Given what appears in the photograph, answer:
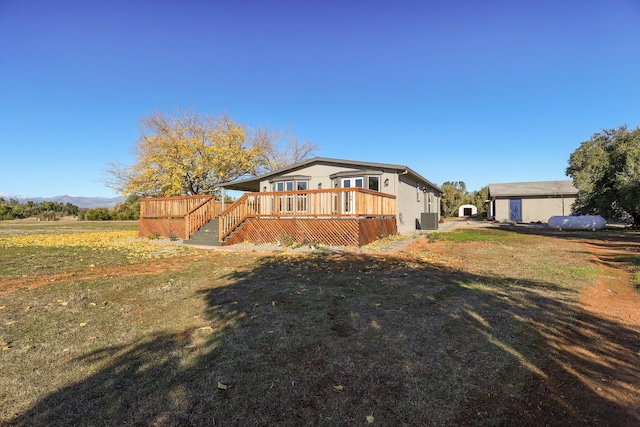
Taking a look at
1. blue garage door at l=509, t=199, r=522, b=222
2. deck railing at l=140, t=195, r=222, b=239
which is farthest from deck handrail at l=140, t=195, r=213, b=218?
→ blue garage door at l=509, t=199, r=522, b=222

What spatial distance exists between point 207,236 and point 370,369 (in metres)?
12.0

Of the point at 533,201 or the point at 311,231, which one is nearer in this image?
the point at 311,231

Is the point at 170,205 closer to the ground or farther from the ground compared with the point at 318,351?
farther from the ground

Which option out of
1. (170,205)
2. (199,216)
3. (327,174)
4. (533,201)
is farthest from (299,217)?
(533,201)

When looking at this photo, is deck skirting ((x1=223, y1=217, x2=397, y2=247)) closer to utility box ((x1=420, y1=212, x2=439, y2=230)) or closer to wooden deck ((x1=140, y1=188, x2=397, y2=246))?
wooden deck ((x1=140, y1=188, x2=397, y2=246))

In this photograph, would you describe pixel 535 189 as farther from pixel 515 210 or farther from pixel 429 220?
pixel 429 220

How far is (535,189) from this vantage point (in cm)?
3091

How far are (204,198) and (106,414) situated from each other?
13634mm

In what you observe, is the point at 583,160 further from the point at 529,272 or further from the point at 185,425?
the point at 185,425

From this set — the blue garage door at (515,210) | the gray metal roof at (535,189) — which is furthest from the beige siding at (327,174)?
the blue garage door at (515,210)

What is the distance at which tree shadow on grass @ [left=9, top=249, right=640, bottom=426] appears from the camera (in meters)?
2.06

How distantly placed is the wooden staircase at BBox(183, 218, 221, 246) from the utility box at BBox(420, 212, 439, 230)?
1408 centimetres

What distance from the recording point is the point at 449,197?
159 ft

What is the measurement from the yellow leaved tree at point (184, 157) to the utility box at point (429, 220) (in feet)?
47.9
